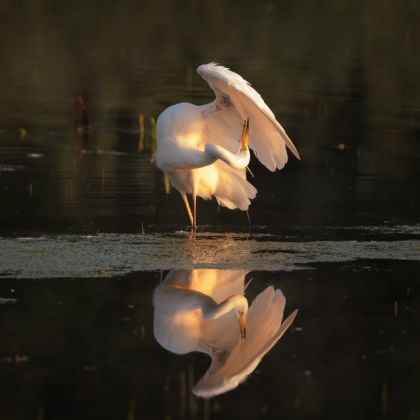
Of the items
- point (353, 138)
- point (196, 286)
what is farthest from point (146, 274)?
point (353, 138)

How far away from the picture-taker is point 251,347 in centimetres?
742

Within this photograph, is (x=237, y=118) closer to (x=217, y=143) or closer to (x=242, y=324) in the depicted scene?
(x=217, y=143)

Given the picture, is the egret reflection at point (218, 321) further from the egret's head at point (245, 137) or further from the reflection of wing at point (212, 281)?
the egret's head at point (245, 137)

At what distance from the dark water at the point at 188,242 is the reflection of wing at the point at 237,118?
0.64 m

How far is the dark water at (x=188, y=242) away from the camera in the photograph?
669cm

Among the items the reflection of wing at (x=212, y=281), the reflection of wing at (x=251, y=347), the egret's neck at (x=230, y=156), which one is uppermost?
the egret's neck at (x=230, y=156)

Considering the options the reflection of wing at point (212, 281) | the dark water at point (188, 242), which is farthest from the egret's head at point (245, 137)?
the reflection of wing at point (212, 281)

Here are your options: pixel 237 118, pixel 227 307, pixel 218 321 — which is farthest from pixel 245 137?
pixel 218 321

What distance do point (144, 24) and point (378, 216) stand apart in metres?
22.3

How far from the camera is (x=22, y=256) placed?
9688 millimetres

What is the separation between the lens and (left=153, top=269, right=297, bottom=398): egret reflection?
23.2 feet

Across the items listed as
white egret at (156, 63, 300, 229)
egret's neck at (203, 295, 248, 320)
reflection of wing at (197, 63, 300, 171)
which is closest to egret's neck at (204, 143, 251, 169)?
white egret at (156, 63, 300, 229)

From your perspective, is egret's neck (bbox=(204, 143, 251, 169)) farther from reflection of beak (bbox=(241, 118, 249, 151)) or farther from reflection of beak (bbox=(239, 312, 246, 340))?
reflection of beak (bbox=(239, 312, 246, 340))

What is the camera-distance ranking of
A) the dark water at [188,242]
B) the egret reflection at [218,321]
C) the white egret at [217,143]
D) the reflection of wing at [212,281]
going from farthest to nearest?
the white egret at [217,143] → the reflection of wing at [212,281] → the egret reflection at [218,321] → the dark water at [188,242]
